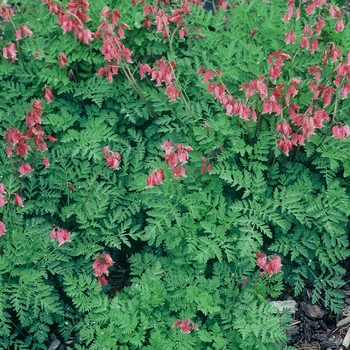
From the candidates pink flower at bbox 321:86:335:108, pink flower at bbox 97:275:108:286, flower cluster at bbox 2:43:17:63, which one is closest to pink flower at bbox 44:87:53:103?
flower cluster at bbox 2:43:17:63

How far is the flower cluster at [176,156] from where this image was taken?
3.72m

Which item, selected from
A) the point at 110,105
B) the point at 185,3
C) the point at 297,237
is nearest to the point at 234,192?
the point at 297,237

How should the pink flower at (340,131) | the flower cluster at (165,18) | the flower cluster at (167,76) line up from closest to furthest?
the pink flower at (340,131) → the flower cluster at (167,76) → the flower cluster at (165,18)

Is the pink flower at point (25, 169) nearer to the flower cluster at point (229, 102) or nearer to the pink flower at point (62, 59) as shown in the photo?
the pink flower at point (62, 59)

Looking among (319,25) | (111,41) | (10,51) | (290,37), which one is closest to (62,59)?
(10,51)

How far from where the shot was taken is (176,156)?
12.3 ft

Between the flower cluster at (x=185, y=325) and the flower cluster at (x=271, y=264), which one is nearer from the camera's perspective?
the flower cluster at (x=185, y=325)

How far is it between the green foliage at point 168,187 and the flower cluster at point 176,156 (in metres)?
0.04

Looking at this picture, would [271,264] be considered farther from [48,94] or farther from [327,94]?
[48,94]

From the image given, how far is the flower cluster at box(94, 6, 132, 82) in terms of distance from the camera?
165 inches

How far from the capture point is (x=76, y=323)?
14.1 ft

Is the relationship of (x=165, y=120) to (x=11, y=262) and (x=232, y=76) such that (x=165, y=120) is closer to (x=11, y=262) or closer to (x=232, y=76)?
(x=232, y=76)

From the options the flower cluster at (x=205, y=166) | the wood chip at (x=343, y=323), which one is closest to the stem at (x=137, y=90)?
the flower cluster at (x=205, y=166)

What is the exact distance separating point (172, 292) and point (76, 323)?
739 mm
